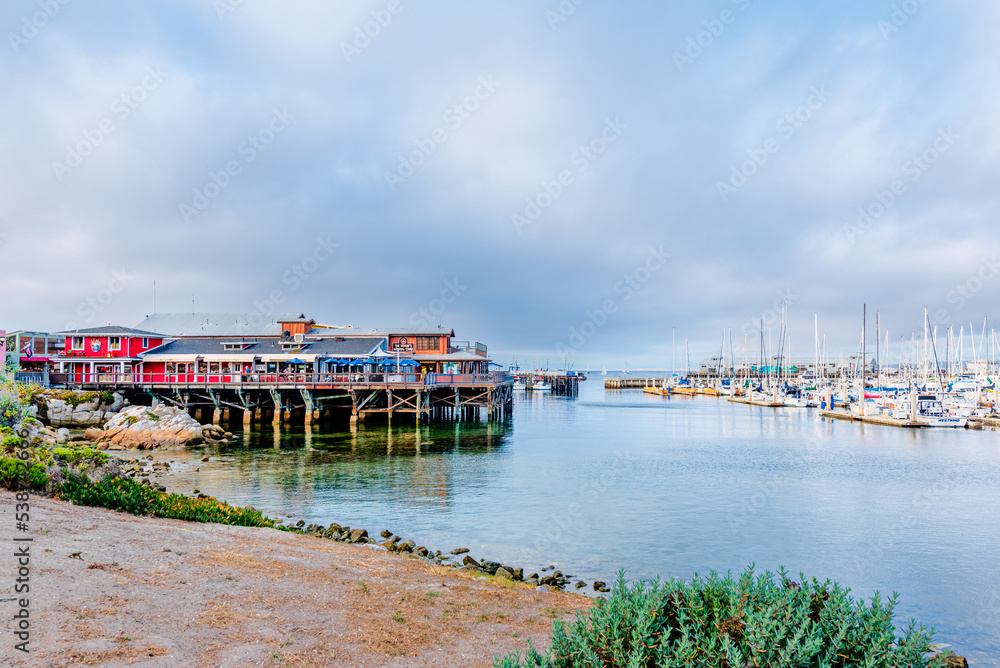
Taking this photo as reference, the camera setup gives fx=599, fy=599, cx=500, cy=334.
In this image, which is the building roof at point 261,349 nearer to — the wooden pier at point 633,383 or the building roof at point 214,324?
the building roof at point 214,324

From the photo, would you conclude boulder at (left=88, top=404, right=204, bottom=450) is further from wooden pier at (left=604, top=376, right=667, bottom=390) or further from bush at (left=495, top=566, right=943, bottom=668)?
wooden pier at (left=604, top=376, right=667, bottom=390)

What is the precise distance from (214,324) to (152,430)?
30.1 m

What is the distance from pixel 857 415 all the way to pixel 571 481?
46905 millimetres

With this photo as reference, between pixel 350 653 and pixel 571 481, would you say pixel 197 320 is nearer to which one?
pixel 571 481

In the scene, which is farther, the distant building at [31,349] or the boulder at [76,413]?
the distant building at [31,349]

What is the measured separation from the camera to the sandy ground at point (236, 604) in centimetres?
778

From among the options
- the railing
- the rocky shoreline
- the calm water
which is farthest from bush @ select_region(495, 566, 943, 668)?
the railing

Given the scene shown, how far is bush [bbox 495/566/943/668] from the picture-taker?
526 centimetres

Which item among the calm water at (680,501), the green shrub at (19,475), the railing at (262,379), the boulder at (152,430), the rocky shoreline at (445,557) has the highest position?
the railing at (262,379)

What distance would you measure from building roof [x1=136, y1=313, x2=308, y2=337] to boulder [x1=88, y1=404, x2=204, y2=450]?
843 inches

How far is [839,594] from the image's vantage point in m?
5.75

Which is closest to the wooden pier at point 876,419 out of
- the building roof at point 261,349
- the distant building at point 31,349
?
the building roof at point 261,349

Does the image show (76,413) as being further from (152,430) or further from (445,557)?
(445,557)

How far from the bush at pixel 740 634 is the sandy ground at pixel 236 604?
3289mm
